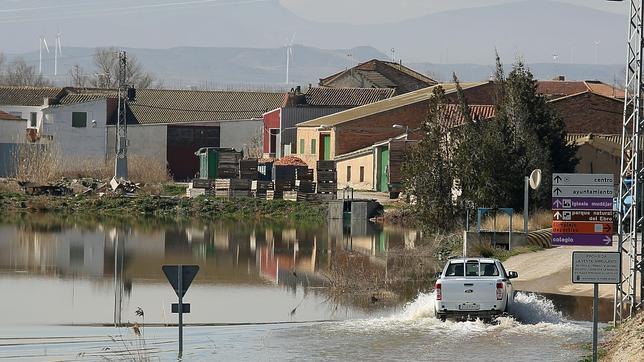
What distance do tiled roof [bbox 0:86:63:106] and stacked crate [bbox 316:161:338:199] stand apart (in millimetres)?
48775

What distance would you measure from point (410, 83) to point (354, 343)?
3830 inches

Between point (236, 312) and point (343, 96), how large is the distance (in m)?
74.5

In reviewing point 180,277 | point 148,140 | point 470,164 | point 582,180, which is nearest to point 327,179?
point 470,164

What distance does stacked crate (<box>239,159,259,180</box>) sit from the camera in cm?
7875

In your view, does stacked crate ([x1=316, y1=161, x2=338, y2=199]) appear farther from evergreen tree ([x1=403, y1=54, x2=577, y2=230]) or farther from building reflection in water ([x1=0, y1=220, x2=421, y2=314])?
evergreen tree ([x1=403, y1=54, x2=577, y2=230])

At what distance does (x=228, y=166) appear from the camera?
8031cm

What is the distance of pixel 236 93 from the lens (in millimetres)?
119438

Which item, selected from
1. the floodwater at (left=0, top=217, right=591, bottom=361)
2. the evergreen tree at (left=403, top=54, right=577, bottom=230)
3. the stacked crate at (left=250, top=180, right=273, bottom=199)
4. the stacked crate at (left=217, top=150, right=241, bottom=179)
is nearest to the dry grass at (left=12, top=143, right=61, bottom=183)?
the stacked crate at (left=217, top=150, right=241, bottom=179)

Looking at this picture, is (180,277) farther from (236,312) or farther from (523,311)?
(523,311)

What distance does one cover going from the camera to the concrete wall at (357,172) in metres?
80.6

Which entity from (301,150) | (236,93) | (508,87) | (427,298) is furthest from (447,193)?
(236,93)

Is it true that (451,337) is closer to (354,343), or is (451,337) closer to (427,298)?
(354,343)

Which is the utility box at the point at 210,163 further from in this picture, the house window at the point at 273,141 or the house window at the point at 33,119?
the house window at the point at 33,119

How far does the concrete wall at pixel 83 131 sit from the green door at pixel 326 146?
24.1 meters
